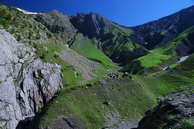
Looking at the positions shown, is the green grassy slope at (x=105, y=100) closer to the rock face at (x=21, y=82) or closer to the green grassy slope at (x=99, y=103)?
the green grassy slope at (x=99, y=103)

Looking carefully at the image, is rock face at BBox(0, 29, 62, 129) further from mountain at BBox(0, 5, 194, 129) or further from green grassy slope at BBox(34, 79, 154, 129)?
green grassy slope at BBox(34, 79, 154, 129)

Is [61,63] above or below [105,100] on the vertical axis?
above

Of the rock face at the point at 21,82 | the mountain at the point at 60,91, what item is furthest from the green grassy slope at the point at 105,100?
the rock face at the point at 21,82

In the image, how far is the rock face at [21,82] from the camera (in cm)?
6606

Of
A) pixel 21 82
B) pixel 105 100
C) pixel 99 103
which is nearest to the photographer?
pixel 99 103

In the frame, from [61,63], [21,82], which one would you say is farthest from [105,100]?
[61,63]

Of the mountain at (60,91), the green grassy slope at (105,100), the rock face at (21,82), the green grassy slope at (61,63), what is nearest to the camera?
the mountain at (60,91)

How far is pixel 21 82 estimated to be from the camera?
74562 mm

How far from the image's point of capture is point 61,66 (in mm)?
92438

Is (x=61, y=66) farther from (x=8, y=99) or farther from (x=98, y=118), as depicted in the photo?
(x=98, y=118)

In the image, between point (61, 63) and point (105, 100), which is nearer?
point (105, 100)

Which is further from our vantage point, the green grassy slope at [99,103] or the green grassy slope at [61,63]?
the green grassy slope at [61,63]

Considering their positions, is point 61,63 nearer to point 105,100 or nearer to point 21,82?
point 21,82

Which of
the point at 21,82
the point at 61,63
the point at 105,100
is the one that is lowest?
the point at 105,100
